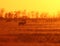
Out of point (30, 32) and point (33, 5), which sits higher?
point (33, 5)

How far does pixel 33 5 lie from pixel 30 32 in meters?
0.25

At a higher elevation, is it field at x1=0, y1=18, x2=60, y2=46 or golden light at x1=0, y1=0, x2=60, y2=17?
golden light at x1=0, y1=0, x2=60, y2=17

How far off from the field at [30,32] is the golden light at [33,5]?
0.10 metres

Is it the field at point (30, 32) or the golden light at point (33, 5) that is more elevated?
the golden light at point (33, 5)

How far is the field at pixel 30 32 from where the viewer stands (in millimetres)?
1296

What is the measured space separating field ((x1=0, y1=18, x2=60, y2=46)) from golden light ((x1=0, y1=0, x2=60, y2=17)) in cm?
10

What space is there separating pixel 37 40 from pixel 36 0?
0.37 m

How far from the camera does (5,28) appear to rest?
135 cm

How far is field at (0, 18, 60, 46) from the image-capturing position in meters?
1.30

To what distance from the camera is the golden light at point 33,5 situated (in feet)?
4.45

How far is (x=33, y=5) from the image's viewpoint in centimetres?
138

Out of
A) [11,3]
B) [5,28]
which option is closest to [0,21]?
[5,28]

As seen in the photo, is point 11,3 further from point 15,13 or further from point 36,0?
point 36,0

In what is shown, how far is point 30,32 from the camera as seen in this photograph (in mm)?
1317
